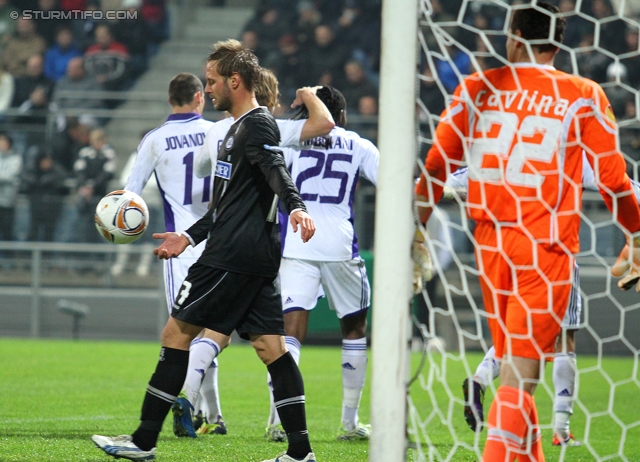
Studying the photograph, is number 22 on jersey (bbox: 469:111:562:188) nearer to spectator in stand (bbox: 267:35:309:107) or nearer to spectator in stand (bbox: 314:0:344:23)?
spectator in stand (bbox: 267:35:309:107)

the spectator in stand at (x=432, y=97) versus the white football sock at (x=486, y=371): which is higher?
the spectator in stand at (x=432, y=97)

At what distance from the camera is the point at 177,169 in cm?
616

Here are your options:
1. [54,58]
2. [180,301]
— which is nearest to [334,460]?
[180,301]

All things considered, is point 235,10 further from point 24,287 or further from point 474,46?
point 24,287

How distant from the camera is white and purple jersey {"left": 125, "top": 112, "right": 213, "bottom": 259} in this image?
6.13 m

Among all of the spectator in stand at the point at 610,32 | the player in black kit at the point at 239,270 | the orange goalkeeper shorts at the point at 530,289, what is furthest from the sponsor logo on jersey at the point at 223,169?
the spectator in stand at the point at 610,32

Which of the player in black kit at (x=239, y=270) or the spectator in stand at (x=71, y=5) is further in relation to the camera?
the spectator in stand at (x=71, y=5)

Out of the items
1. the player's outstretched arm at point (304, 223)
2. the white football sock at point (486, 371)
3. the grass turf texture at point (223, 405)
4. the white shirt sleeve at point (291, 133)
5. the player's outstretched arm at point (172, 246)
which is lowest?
the grass turf texture at point (223, 405)

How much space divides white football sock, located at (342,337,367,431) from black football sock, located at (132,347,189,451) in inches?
68.3

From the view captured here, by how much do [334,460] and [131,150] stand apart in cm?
1369

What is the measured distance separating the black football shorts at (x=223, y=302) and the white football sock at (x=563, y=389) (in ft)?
7.54

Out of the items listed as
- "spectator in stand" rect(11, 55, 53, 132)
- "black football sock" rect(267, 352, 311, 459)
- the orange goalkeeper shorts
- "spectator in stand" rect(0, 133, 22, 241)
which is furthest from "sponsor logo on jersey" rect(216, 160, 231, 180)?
"spectator in stand" rect(11, 55, 53, 132)

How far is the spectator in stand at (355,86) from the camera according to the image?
1575cm

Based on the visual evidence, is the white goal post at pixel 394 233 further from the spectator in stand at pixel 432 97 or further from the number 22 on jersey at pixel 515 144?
the spectator in stand at pixel 432 97
